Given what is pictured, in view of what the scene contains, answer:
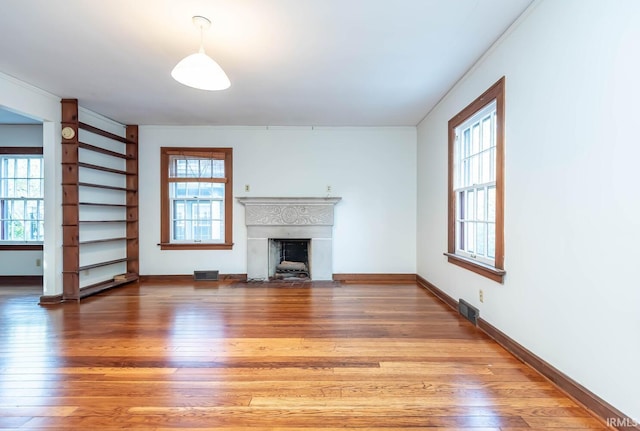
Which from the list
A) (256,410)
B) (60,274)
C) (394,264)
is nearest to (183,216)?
(60,274)

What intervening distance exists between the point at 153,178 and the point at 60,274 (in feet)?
6.13

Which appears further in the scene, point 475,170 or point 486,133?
point 475,170

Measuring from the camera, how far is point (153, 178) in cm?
491

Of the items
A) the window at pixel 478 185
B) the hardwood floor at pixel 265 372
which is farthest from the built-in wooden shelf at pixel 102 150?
the window at pixel 478 185

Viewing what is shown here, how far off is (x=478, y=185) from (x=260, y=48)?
2.46 metres

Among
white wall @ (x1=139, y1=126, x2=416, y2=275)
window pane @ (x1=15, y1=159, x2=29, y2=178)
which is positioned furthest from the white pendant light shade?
window pane @ (x1=15, y1=159, x2=29, y2=178)

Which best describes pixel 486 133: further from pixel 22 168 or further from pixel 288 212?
pixel 22 168

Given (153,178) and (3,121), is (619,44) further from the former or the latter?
(3,121)

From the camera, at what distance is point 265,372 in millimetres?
2023

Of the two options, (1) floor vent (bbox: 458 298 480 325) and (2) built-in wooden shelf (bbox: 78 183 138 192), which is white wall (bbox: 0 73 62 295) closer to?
(2) built-in wooden shelf (bbox: 78 183 138 192)

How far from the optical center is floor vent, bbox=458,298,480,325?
2874 mm

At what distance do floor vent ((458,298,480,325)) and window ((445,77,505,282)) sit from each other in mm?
393

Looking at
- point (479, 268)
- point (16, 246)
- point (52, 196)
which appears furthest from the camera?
point (16, 246)

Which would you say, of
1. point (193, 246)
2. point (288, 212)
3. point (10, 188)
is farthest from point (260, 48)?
point (10, 188)
